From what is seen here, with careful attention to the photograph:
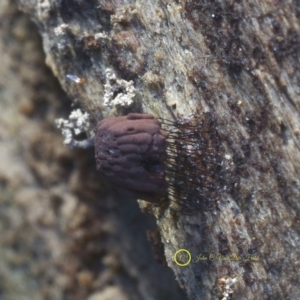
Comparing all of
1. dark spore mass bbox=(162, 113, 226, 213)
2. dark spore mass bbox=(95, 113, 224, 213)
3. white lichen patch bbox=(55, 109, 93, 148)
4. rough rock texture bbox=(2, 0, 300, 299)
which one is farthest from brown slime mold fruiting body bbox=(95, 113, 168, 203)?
white lichen patch bbox=(55, 109, 93, 148)

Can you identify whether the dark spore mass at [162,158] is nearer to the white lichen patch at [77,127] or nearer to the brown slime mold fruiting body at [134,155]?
the brown slime mold fruiting body at [134,155]

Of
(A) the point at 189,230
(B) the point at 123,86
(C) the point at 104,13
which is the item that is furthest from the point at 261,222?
(C) the point at 104,13

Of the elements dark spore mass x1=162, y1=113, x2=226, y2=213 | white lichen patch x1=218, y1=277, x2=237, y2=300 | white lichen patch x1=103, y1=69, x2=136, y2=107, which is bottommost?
white lichen patch x1=218, y1=277, x2=237, y2=300

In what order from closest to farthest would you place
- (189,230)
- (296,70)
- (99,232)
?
(189,230) → (296,70) → (99,232)

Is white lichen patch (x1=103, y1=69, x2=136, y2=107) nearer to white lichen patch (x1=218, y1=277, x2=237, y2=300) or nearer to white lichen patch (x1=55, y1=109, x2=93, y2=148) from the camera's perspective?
white lichen patch (x1=55, y1=109, x2=93, y2=148)

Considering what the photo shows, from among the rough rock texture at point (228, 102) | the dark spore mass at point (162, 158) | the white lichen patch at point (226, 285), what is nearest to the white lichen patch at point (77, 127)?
the rough rock texture at point (228, 102)

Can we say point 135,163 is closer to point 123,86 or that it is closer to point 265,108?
point 123,86

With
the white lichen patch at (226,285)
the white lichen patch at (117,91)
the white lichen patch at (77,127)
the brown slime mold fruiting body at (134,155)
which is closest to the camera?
the brown slime mold fruiting body at (134,155)
